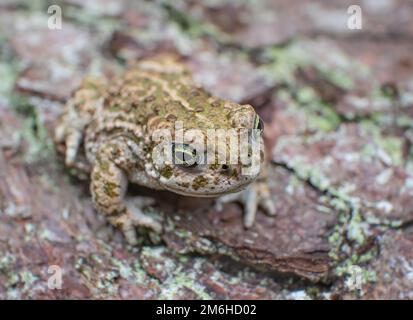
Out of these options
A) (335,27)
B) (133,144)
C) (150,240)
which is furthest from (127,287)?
(335,27)

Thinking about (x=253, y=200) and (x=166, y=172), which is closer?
(x=166, y=172)

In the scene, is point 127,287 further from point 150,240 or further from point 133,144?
point 133,144
